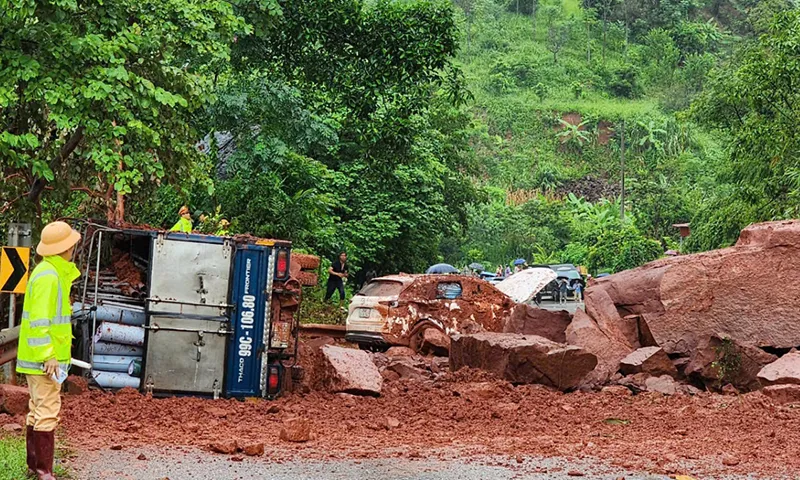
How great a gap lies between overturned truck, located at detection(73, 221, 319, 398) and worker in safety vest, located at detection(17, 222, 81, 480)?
455 cm

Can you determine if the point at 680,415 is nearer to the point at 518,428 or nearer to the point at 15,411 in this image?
the point at 518,428

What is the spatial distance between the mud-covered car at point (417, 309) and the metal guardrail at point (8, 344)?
927 cm

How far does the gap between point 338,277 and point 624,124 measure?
6599 cm

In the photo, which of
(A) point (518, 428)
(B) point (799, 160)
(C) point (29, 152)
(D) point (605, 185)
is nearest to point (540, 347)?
(A) point (518, 428)

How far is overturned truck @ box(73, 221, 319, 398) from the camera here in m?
13.0

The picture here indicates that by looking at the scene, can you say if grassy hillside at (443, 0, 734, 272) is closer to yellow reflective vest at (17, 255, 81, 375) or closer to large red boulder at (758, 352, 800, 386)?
large red boulder at (758, 352, 800, 386)

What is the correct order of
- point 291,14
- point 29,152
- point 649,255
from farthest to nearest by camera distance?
1. point 649,255
2. point 291,14
3. point 29,152

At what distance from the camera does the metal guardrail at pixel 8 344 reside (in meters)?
11.8

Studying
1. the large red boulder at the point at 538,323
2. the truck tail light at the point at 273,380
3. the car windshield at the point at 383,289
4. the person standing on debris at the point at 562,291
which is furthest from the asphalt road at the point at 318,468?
the person standing on debris at the point at 562,291

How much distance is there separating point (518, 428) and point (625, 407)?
207 centimetres

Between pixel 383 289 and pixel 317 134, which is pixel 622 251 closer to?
pixel 317 134

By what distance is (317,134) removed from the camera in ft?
77.4

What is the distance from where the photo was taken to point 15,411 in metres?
11.1

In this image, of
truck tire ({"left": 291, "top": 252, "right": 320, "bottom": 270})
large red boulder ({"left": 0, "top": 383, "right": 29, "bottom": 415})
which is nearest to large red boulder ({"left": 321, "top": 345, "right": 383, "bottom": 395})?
truck tire ({"left": 291, "top": 252, "right": 320, "bottom": 270})
